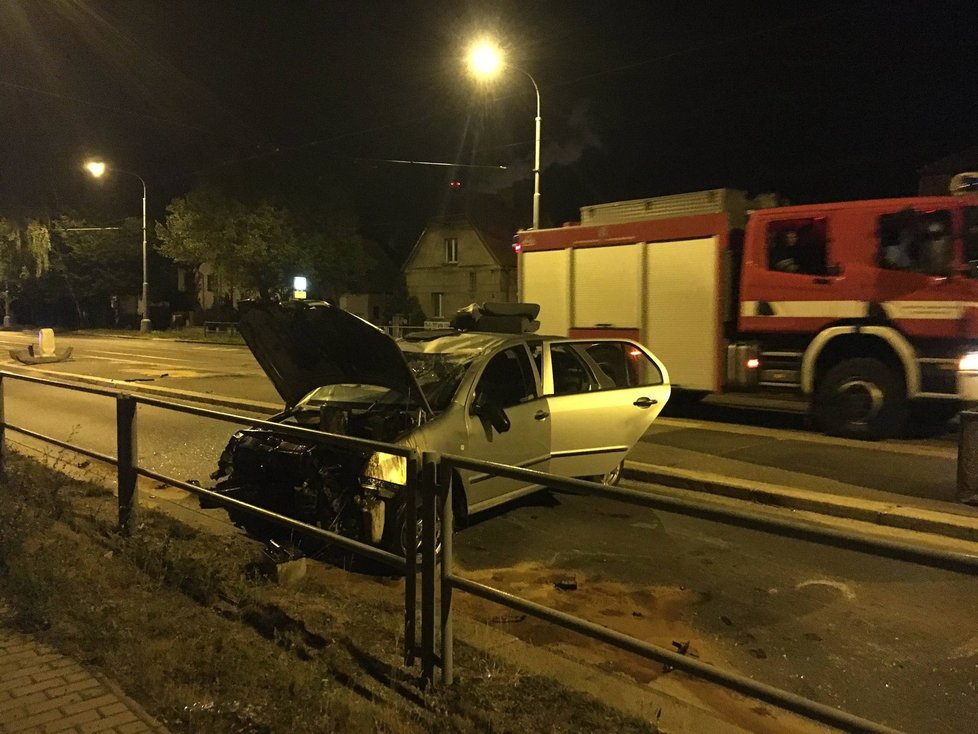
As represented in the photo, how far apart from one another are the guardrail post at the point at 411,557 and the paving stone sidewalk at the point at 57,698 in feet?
3.60

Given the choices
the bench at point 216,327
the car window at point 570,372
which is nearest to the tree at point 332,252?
the bench at point 216,327

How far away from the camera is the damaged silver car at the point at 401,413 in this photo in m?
5.41

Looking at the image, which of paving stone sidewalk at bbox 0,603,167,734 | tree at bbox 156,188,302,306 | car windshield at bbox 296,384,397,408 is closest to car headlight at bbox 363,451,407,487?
car windshield at bbox 296,384,397,408

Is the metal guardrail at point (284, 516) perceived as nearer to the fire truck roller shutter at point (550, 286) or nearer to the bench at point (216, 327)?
the fire truck roller shutter at point (550, 286)

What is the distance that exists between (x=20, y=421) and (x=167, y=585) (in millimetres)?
8992

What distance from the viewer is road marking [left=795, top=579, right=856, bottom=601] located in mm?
5258

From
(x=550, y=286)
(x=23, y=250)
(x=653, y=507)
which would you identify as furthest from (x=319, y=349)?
(x=23, y=250)

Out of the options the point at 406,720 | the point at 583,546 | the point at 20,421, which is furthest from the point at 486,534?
the point at 20,421

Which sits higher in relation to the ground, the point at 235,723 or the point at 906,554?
the point at 906,554

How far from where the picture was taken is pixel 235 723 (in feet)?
10.6

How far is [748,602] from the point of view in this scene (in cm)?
509

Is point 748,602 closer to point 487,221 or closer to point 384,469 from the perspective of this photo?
point 384,469

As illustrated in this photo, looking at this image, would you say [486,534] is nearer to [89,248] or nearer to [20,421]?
[20,421]

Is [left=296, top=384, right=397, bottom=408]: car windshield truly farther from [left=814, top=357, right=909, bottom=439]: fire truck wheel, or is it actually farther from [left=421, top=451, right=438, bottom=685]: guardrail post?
[left=814, top=357, right=909, bottom=439]: fire truck wheel
